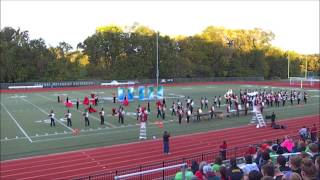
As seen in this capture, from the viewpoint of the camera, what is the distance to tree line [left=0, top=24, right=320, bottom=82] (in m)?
79.1

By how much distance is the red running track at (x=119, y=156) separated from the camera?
59.9 feet

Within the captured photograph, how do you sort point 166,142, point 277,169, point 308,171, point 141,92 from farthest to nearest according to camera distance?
→ point 141,92 < point 166,142 < point 277,169 < point 308,171

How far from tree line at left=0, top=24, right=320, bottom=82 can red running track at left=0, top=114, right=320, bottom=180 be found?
5671cm

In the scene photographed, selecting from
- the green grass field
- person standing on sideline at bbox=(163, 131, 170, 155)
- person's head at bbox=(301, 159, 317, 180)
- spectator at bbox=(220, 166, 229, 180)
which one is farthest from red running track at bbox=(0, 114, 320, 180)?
person's head at bbox=(301, 159, 317, 180)

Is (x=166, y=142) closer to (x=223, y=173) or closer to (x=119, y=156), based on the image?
(x=119, y=156)

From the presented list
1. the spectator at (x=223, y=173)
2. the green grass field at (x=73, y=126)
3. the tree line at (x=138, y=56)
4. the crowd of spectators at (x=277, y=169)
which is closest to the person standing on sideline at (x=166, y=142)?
the green grass field at (x=73, y=126)

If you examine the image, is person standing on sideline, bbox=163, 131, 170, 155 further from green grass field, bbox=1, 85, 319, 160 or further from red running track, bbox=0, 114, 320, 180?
green grass field, bbox=1, 85, 319, 160

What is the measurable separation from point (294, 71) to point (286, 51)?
20.4ft

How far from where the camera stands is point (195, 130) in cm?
2869

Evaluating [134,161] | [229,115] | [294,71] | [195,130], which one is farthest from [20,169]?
[294,71]

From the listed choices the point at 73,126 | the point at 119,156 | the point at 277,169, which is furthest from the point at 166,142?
the point at 277,169

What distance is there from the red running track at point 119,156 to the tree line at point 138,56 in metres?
56.7

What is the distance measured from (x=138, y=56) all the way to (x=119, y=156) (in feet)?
219

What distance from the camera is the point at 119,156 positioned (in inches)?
828
